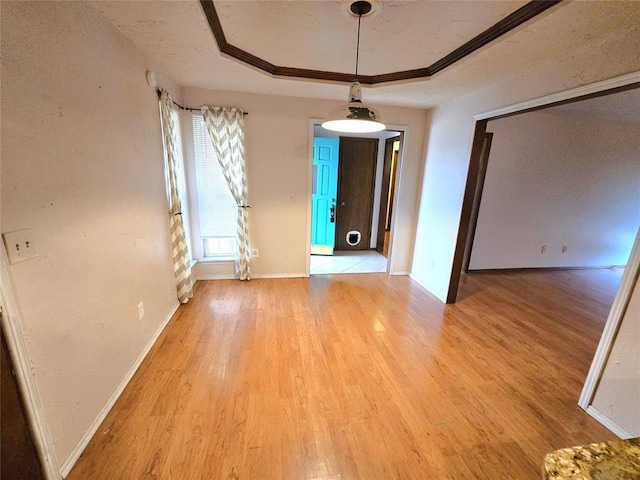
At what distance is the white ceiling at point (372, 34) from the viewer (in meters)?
1.47

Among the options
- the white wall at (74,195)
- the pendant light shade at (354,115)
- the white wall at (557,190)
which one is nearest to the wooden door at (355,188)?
the white wall at (557,190)

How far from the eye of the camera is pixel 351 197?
5.10 metres

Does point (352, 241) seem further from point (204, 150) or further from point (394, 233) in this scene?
point (204, 150)

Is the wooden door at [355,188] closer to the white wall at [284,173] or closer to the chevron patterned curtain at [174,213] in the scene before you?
the white wall at [284,173]

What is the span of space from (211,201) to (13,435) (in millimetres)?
2635

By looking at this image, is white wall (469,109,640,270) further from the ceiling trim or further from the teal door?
the teal door

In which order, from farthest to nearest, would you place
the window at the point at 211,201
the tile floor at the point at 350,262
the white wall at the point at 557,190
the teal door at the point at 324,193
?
the teal door at the point at 324,193 → the tile floor at the point at 350,262 → the white wall at the point at 557,190 → the window at the point at 211,201

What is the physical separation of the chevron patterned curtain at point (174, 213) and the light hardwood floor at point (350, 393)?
0.25 metres

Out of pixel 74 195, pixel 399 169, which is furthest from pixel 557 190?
pixel 74 195

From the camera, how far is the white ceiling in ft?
4.81

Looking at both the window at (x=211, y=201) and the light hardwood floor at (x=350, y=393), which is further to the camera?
the window at (x=211, y=201)

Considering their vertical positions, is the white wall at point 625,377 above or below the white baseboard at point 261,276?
above

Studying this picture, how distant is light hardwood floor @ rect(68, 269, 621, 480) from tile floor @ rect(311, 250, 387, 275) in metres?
1.11

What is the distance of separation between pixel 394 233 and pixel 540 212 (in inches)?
94.2
